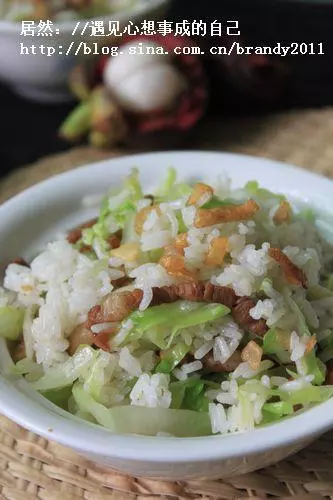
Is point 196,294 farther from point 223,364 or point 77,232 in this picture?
point 77,232

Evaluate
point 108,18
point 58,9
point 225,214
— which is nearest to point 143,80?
point 108,18

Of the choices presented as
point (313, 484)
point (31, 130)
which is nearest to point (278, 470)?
point (313, 484)

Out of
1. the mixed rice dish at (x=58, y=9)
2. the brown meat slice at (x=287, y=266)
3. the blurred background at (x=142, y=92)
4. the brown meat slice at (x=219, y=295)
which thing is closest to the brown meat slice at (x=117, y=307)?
the brown meat slice at (x=219, y=295)

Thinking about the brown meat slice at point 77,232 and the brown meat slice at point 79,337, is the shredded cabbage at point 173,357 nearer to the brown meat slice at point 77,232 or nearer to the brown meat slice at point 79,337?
the brown meat slice at point 79,337

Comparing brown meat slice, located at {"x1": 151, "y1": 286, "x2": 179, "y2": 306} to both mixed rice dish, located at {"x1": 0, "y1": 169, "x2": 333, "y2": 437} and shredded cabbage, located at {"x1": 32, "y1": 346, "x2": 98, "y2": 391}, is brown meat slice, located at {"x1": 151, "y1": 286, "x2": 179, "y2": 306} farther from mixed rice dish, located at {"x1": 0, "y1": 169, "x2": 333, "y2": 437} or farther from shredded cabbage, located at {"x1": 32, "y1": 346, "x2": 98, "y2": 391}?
shredded cabbage, located at {"x1": 32, "y1": 346, "x2": 98, "y2": 391}

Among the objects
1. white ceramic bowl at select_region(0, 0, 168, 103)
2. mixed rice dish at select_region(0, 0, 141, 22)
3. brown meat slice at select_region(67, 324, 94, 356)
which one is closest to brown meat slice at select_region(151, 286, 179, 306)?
brown meat slice at select_region(67, 324, 94, 356)

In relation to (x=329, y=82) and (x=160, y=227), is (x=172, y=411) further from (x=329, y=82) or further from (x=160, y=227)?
(x=329, y=82)
